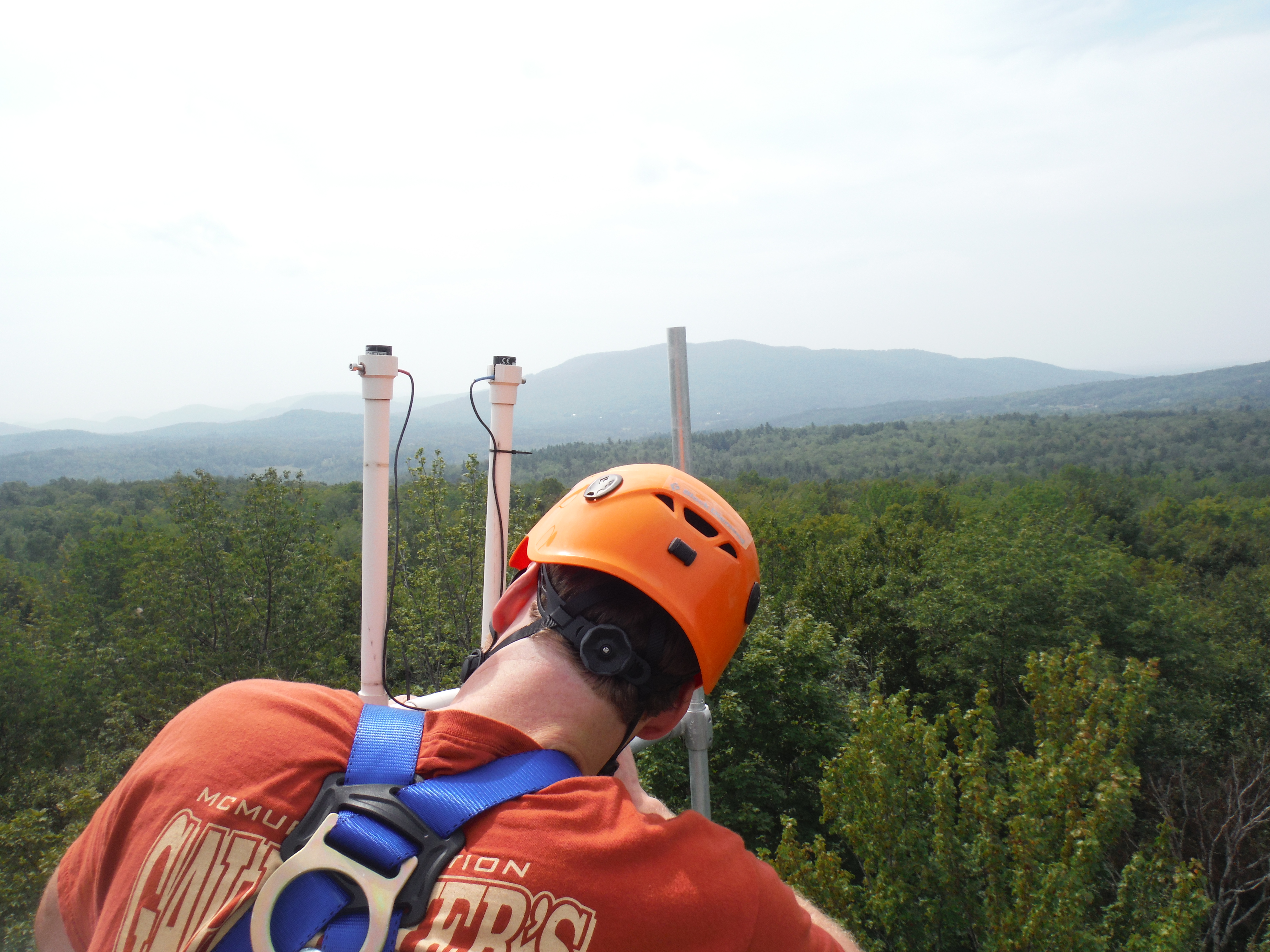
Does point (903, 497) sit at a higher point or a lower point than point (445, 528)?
lower

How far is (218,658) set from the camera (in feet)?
97.0

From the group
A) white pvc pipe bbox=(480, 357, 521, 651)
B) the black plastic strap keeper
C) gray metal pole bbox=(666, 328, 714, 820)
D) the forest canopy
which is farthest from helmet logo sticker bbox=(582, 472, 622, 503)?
the forest canopy

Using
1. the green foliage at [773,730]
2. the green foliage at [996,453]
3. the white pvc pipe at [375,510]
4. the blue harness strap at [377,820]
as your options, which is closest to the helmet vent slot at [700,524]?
the blue harness strap at [377,820]

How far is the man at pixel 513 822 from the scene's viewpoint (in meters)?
1.26

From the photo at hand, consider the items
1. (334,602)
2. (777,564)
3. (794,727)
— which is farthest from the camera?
(777,564)

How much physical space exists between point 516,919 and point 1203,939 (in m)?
23.6

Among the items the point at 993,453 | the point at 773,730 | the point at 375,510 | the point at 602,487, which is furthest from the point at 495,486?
the point at 993,453

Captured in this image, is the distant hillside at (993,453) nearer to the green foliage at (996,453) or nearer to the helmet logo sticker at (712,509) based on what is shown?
the green foliage at (996,453)

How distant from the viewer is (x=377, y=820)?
50.5 inches

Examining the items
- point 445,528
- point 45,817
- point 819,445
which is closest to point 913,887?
point 445,528

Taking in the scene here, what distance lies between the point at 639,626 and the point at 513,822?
0.66 meters

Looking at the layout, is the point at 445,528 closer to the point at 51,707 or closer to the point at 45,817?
the point at 45,817

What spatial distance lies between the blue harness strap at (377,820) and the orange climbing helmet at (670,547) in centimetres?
52

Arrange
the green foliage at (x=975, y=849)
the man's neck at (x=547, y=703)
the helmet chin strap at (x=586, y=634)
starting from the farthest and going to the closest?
the green foliage at (x=975, y=849), the helmet chin strap at (x=586, y=634), the man's neck at (x=547, y=703)
